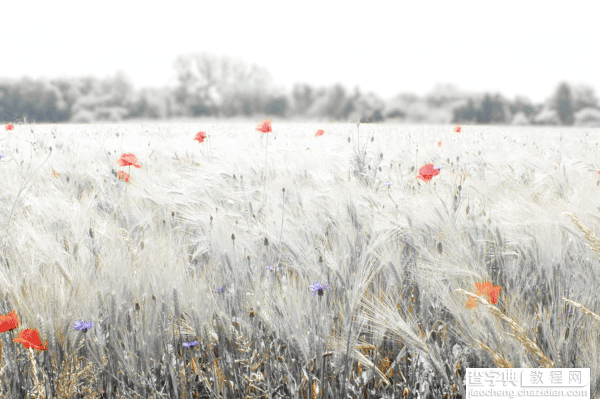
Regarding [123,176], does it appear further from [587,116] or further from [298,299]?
[587,116]

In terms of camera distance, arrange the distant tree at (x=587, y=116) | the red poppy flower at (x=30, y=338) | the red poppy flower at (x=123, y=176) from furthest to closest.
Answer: the distant tree at (x=587, y=116) → the red poppy flower at (x=123, y=176) → the red poppy flower at (x=30, y=338)

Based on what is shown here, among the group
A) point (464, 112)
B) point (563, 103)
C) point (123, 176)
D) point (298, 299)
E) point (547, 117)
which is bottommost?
point (298, 299)

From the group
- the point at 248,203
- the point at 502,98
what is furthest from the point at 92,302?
the point at 502,98

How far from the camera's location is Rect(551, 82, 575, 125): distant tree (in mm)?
31203

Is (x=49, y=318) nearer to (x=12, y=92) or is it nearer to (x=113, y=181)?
(x=113, y=181)

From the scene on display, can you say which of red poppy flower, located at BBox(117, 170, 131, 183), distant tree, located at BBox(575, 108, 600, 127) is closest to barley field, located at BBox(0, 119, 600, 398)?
red poppy flower, located at BBox(117, 170, 131, 183)

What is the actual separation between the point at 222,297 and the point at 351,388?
444 millimetres

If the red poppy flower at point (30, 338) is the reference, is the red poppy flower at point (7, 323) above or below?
above

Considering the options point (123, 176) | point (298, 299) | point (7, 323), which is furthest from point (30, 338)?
point (123, 176)

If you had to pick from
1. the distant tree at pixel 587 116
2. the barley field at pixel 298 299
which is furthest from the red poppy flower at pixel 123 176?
the distant tree at pixel 587 116

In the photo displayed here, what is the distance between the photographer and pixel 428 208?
1.65m

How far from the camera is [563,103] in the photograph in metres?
32.5

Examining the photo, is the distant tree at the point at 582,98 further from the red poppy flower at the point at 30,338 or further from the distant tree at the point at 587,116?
the red poppy flower at the point at 30,338

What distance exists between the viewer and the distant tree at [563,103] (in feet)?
102
